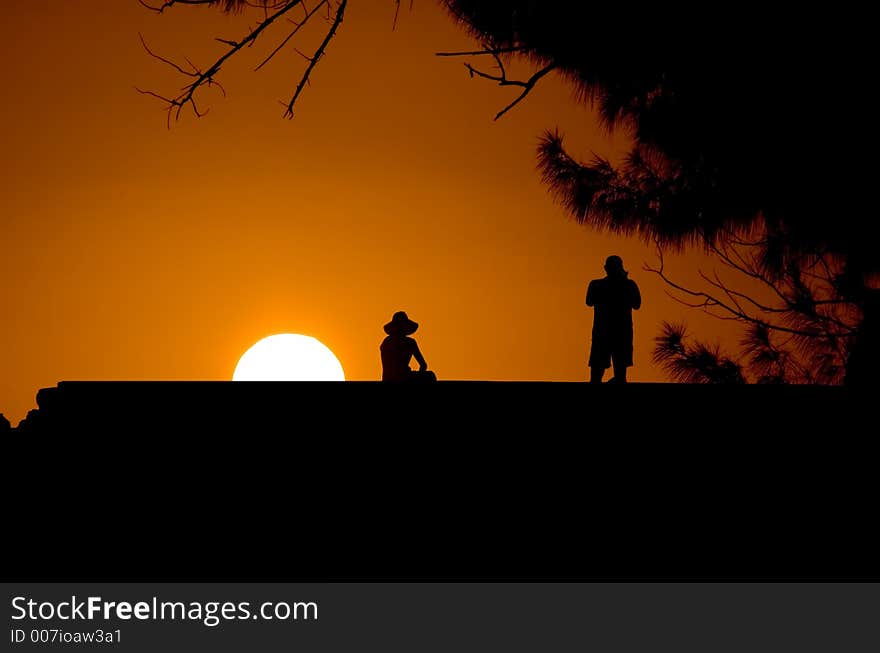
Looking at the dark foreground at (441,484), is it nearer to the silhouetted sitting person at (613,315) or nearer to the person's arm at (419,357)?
the silhouetted sitting person at (613,315)

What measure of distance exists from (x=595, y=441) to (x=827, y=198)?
134 inches

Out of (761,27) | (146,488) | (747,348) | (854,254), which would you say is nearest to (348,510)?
(146,488)

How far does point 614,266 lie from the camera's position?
8.16 meters

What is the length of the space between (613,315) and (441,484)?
3530 millimetres

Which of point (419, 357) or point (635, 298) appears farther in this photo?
point (419, 357)

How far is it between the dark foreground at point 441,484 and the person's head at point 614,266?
303cm

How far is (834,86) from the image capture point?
234 inches

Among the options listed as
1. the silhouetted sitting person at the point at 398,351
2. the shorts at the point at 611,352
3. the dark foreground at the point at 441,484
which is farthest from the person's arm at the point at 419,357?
the dark foreground at the point at 441,484

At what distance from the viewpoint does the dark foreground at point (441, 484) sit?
4695 millimetres

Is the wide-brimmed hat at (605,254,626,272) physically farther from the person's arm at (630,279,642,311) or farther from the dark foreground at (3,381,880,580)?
the dark foreground at (3,381,880,580)

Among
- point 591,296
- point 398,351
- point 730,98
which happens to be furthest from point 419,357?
point 730,98

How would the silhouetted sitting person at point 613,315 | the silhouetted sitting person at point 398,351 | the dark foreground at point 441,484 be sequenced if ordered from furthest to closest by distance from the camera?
the silhouetted sitting person at point 398,351, the silhouetted sitting person at point 613,315, the dark foreground at point 441,484

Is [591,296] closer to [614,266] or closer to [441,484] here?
[614,266]

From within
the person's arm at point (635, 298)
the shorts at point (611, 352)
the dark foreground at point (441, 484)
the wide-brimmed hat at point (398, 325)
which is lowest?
the dark foreground at point (441, 484)
